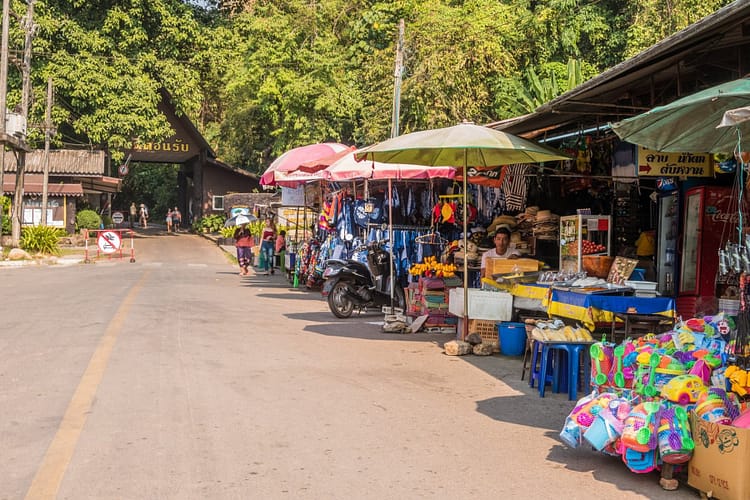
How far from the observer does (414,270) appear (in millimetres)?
15188

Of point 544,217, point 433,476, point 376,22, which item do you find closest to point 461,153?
point 544,217

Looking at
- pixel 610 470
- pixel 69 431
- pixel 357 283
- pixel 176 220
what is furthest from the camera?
pixel 176 220

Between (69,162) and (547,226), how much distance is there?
35.9 m

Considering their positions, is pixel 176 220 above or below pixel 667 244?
below

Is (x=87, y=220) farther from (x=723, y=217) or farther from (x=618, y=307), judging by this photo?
(x=618, y=307)

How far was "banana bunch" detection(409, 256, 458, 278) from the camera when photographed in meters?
14.6

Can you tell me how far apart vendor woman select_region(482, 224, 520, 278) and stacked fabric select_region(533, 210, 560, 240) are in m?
0.46

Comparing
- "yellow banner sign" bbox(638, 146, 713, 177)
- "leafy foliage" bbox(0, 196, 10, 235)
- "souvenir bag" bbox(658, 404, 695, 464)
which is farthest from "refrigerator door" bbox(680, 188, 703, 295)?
"leafy foliage" bbox(0, 196, 10, 235)

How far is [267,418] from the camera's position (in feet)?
25.2

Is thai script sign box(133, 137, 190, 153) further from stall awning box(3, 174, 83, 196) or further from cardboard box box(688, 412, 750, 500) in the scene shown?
cardboard box box(688, 412, 750, 500)

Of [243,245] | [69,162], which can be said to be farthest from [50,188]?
[243,245]

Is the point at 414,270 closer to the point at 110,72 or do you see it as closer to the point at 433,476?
the point at 433,476

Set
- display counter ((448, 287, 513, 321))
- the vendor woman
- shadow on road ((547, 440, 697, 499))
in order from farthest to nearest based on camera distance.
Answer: the vendor woman → display counter ((448, 287, 513, 321)) → shadow on road ((547, 440, 697, 499))

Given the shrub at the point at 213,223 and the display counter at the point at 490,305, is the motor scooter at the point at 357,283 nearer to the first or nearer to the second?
the display counter at the point at 490,305
